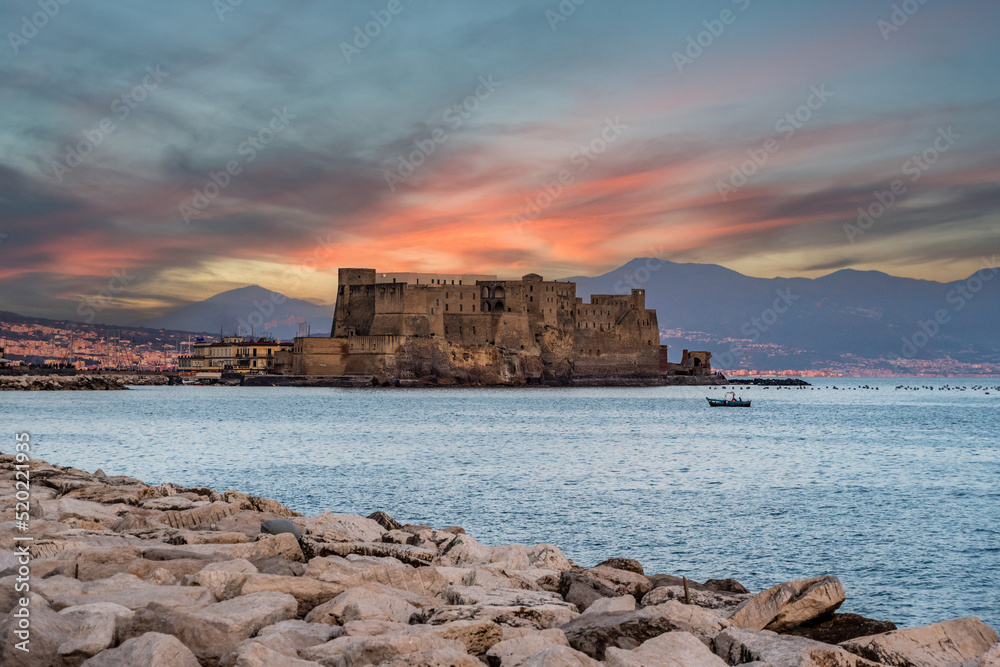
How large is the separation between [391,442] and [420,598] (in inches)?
915

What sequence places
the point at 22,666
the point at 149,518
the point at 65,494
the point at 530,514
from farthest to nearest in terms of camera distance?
the point at 530,514 < the point at 65,494 < the point at 149,518 < the point at 22,666

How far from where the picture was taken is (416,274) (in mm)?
81312

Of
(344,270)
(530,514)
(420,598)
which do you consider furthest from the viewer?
(344,270)

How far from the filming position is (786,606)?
19.5ft

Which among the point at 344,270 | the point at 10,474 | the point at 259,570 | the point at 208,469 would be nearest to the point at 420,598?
the point at 259,570

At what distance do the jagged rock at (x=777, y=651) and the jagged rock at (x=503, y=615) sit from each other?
3.29 ft

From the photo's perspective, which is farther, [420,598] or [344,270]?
[344,270]

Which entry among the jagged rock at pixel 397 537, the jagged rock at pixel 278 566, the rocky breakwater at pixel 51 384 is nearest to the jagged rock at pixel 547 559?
the jagged rock at pixel 397 537

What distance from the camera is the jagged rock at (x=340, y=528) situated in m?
7.82

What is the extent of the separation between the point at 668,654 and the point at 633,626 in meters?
0.57

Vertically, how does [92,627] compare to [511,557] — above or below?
above

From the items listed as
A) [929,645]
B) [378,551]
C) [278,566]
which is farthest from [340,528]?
[929,645]

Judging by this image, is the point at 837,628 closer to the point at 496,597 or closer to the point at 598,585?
the point at 598,585

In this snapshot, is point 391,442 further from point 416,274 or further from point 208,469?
point 416,274
